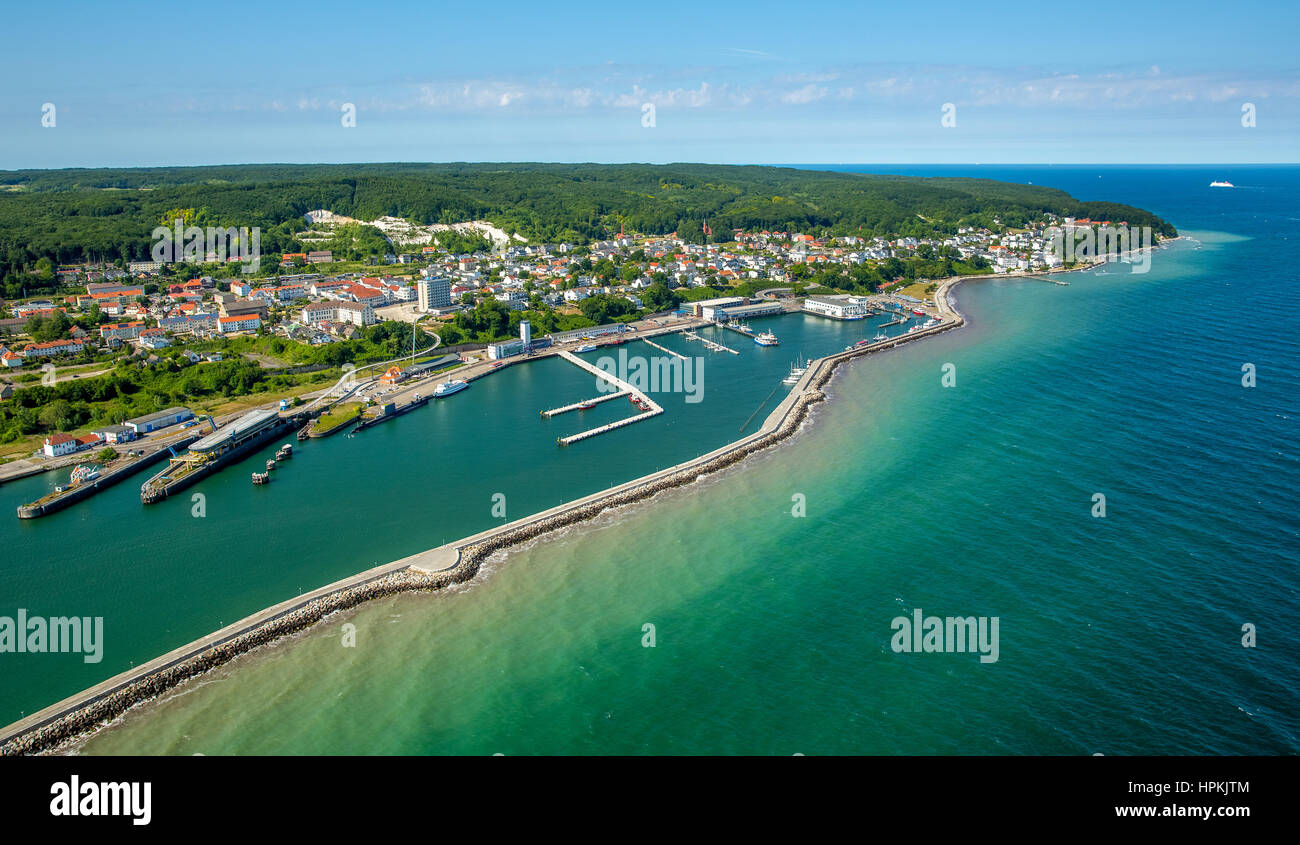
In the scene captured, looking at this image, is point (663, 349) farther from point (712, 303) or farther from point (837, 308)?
point (837, 308)

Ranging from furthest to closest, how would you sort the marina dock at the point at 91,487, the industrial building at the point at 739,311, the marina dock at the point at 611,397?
the industrial building at the point at 739,311
the marina dock at the point at 611,397
the marina dock at the point at 91,487

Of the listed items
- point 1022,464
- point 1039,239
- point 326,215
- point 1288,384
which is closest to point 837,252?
point 1039,239

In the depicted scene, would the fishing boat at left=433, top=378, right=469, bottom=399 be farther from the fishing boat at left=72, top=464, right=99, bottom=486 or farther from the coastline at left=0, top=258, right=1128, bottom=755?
the coastline at left=0, top=258, right=1128, bottom=755

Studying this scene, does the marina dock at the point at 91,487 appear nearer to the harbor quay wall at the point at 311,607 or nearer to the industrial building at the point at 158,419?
the industrial building at the point at 158,419

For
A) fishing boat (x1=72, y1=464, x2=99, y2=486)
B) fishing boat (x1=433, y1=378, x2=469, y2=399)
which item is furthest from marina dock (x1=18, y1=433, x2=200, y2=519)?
fishing boat (x1=433, y1=378, x2=469, y2=399)

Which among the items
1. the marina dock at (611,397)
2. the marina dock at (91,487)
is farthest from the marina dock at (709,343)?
the marina dock at (91,487)

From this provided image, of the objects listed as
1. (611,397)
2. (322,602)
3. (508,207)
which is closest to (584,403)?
(611,397)

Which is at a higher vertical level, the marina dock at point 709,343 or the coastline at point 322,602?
the marina dock at point 709,343
